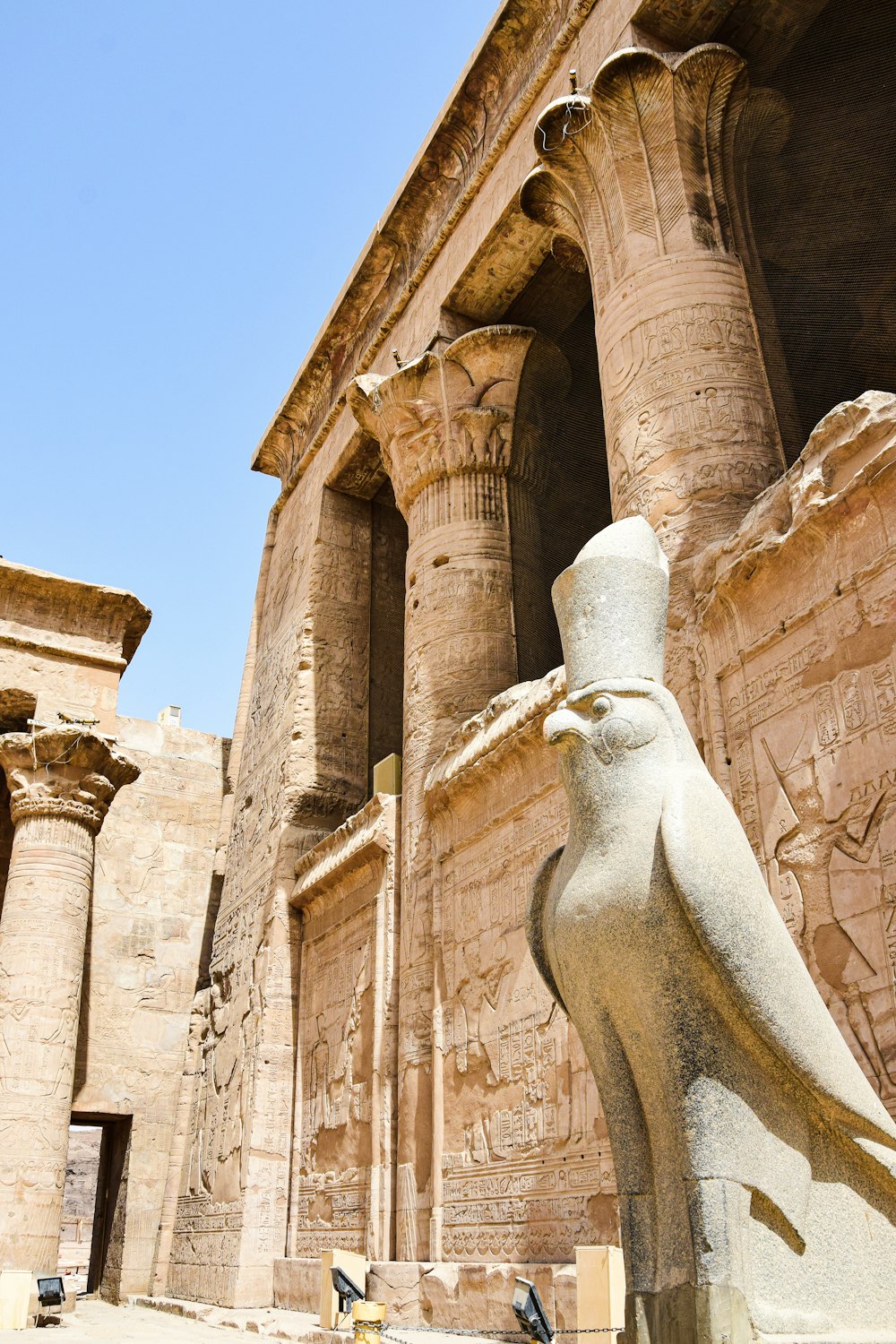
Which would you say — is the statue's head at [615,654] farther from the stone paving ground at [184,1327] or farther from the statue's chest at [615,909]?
the stone paving ground at [184,1327]

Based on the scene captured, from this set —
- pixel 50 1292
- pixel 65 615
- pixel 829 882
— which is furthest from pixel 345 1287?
pixel 65 615

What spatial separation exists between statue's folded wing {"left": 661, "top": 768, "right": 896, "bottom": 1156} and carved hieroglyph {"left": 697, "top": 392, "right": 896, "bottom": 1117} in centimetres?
145

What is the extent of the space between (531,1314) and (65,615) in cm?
985

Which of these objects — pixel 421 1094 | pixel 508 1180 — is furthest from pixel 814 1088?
pixel 421 1094

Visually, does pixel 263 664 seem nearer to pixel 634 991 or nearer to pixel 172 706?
pixel 172 706

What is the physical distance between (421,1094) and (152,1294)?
5.31m

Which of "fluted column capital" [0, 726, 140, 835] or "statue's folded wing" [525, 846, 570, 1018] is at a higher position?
"fluted column capital" [0, 726, 140, 835]

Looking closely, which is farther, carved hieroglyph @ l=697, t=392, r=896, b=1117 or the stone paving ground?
the stone paving ground

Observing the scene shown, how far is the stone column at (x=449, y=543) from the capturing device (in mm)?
7574

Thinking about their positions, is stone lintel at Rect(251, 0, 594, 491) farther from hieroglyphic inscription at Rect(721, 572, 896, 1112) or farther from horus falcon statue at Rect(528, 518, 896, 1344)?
horus falcon statue at Rect(528, 518, 896, 1344)

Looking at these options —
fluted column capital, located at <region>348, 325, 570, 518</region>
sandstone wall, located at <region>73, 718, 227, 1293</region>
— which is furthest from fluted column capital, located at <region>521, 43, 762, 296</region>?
sandstone wall, located at <region>73, 718, 227, 1293</region>

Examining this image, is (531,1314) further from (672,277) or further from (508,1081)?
(672,277)

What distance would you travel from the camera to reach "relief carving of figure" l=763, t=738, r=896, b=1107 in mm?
3783

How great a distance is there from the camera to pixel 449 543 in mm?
8594
